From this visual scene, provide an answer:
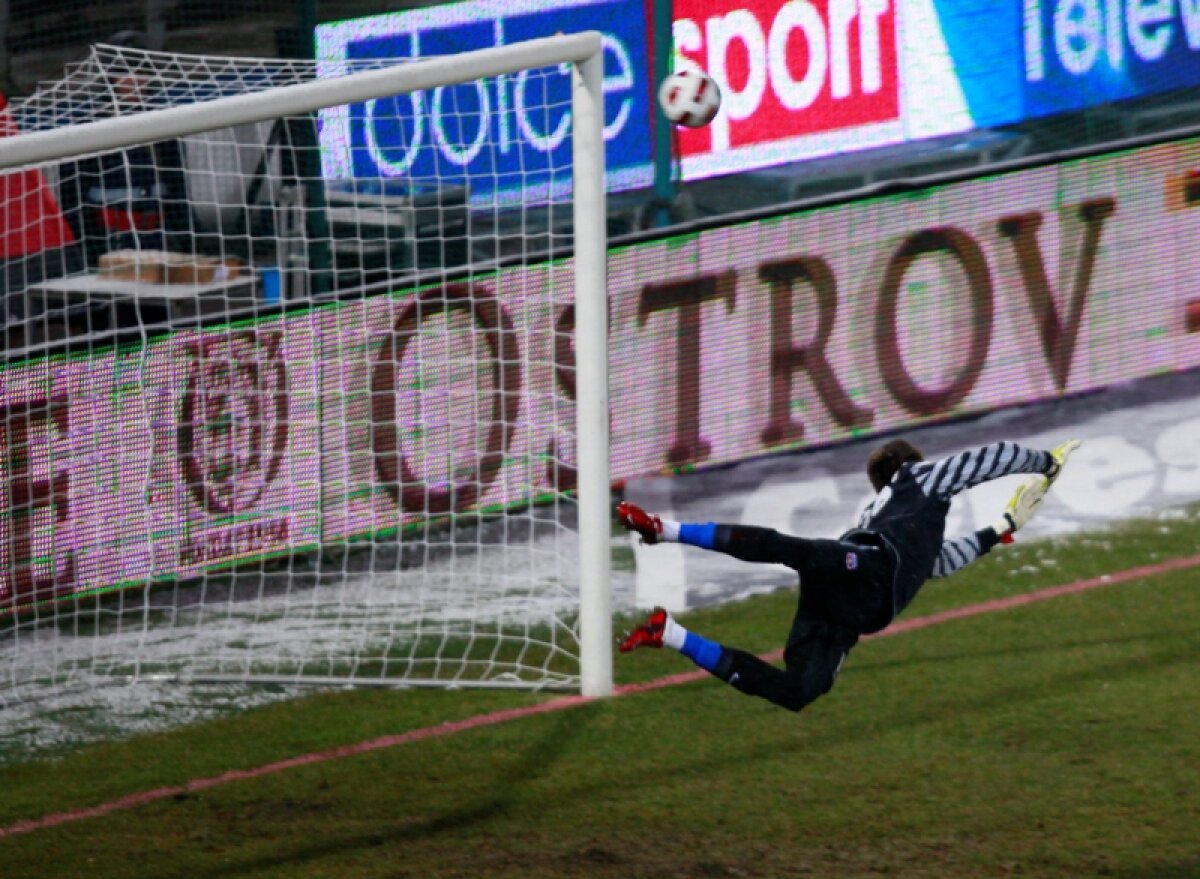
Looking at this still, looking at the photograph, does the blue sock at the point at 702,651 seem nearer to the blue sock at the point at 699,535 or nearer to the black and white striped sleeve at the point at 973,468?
the blue sock at the point at 699,535

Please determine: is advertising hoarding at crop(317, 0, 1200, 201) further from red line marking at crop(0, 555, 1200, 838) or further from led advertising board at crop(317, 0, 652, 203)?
red line marking at crop(0, 555, 1200, 838)

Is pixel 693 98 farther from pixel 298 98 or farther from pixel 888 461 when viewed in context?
pixel 888 461

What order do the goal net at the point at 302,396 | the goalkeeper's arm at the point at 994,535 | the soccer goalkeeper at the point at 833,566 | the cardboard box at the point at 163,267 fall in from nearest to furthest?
the soccer goalkeeper at the point at 833,566 → the goalkeeper's arm at the point at 994,535 → the goal net at the point at 302,396 → the cardboard box at the point at 163,267

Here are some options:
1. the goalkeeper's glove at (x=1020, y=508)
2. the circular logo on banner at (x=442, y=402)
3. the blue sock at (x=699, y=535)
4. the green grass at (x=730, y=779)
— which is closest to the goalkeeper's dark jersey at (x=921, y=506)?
the goalkeeper's glove at (x=1020, y=508)

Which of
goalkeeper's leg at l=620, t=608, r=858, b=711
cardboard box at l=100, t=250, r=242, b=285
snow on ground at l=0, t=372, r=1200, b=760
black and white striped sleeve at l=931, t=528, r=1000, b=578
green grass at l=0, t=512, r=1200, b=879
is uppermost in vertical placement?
cardboard box at l=100, t=250, r=242, b=285

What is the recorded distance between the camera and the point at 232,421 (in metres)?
8.71

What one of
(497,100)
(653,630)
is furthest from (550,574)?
(653,630)

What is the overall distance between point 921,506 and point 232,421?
3.76m

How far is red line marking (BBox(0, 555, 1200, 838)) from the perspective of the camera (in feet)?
21.5

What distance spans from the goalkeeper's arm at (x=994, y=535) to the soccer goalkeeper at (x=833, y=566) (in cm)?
22

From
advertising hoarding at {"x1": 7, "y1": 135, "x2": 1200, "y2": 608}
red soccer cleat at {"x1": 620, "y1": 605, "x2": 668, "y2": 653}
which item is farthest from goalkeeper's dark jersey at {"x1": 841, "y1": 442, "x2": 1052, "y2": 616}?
advertising hoarding at {"x1": 7, "y1": 135, "x2": 1200, "y2": 608}

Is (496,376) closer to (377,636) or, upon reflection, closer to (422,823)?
(377,636)

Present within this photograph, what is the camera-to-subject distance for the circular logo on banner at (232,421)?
28.1 feet

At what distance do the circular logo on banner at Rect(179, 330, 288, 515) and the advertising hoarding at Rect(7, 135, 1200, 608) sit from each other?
0.4 inches
